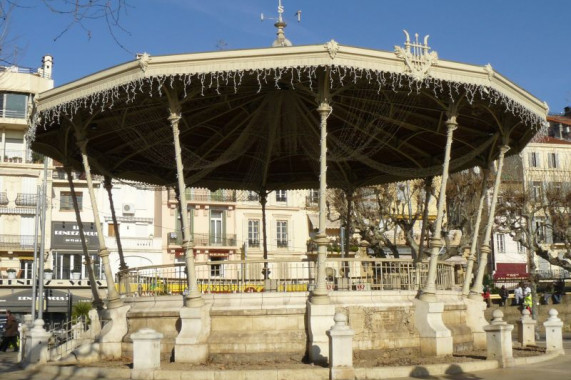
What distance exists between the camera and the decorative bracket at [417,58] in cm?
1722

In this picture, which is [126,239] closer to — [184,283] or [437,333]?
[184,283]

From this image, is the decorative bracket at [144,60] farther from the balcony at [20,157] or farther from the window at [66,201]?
the balcony at [20,157]

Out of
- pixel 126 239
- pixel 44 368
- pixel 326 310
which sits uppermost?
pixel 126 239

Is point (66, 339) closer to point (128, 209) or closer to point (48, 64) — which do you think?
point (128, 209)

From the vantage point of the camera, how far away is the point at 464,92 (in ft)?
60.4

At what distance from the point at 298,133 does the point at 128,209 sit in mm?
38037

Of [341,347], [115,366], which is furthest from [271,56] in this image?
[115,366]

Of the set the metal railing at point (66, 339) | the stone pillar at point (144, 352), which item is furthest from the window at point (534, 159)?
the stone pillar at point (144, 352)

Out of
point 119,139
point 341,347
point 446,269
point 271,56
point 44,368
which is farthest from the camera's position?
point 119,139

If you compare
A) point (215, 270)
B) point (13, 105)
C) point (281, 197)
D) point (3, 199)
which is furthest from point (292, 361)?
point (13, 105)

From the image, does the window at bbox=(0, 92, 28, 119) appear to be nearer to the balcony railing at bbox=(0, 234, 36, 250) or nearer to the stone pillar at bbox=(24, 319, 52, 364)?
the balcony railing at bbox=(0, 234, 36, 250)

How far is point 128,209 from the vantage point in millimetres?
59094

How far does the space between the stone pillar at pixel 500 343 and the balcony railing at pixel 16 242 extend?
154 feet

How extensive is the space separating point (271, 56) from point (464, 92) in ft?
16.9
